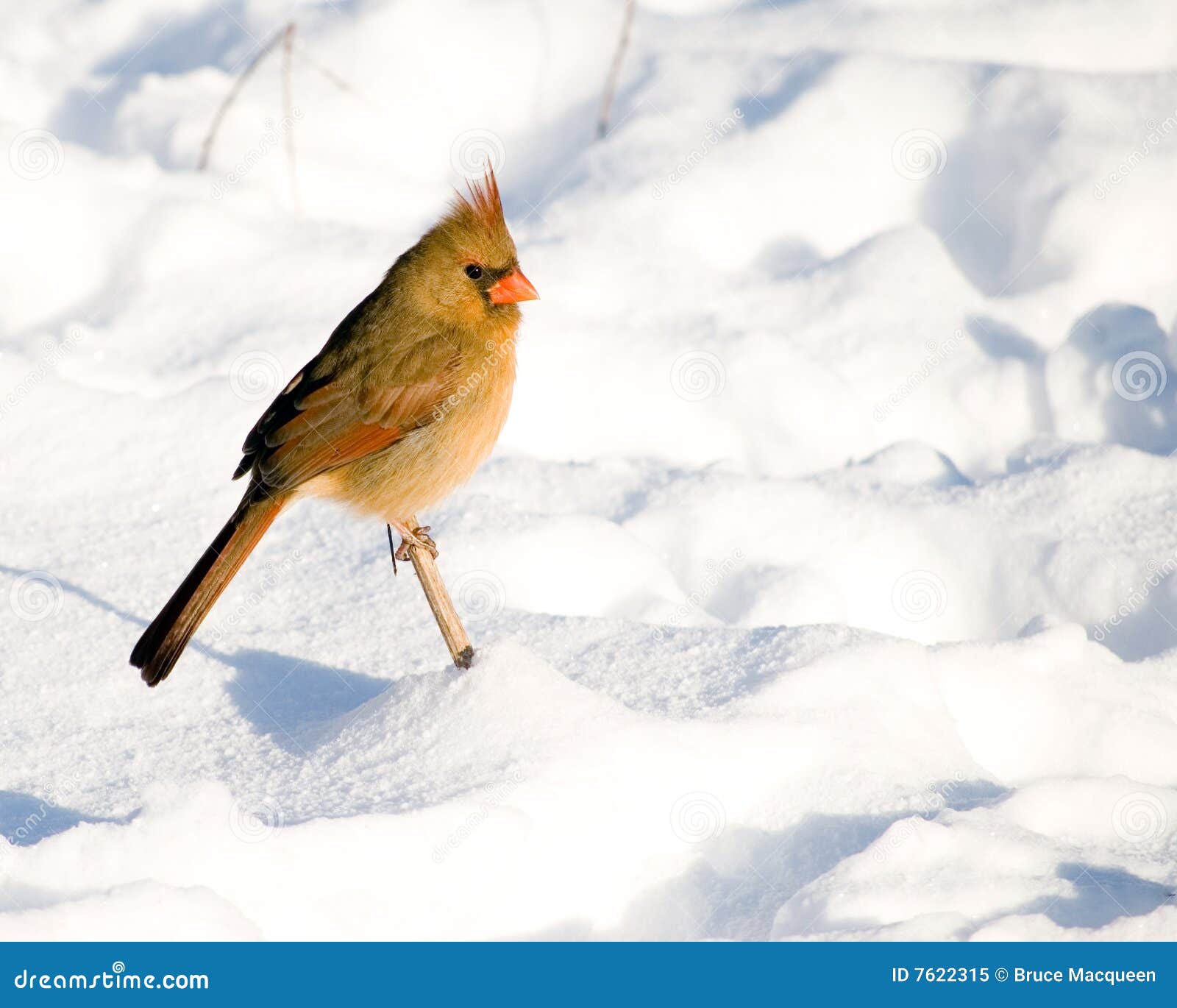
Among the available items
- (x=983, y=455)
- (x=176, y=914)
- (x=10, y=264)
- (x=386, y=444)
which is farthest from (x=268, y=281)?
(x=176, y=914)

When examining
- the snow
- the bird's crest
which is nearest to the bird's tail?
the snow

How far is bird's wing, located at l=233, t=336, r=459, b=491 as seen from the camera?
3.22 metres

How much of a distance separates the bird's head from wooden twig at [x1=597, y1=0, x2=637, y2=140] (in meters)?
3.04

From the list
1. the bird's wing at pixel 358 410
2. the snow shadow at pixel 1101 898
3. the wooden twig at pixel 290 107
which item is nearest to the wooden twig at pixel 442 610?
the bird's wing at pixel 358 410

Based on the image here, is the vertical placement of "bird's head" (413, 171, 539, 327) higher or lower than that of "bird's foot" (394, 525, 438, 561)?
higher

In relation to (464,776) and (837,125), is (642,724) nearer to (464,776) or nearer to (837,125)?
(464,776)

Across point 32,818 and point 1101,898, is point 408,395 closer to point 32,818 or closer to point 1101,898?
point 32,818

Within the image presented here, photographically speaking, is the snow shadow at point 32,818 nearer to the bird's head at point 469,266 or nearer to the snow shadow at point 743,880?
the snow shadow at point 743,880

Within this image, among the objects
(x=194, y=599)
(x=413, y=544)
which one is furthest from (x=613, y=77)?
(x=194, y=599)

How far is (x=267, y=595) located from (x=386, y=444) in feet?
2.81

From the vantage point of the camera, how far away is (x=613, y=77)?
6.21 m

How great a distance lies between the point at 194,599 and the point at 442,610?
57cm

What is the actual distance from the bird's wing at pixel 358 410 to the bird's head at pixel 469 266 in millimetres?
125

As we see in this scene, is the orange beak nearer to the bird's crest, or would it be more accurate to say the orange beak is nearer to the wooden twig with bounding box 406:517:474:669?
the bird's crest
